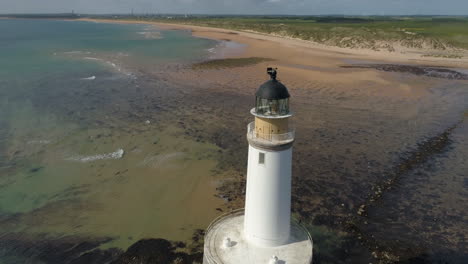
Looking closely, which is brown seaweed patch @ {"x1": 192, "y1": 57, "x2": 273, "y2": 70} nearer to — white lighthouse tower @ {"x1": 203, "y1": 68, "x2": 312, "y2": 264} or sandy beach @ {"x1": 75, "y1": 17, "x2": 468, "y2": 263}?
sandy beach @ {"x1": 75, "y1": 17, "x2": 468, "y2": 263}

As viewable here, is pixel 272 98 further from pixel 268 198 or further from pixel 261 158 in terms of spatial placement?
pixel 268 198

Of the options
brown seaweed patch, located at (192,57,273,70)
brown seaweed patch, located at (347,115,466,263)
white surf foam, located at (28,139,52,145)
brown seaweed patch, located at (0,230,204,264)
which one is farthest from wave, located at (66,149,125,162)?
brown seaweed patch, located at (192,57,273,70)

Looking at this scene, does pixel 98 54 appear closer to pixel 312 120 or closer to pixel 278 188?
pixel 312 120

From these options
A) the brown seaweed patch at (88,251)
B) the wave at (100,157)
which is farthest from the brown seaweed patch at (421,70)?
the brown seaweed patch at (88,251)

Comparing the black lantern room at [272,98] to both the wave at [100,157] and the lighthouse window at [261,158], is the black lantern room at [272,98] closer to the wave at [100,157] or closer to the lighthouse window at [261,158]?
the lighthouse window at [261,158]

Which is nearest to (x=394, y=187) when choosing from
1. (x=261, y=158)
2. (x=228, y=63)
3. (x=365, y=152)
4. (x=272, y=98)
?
(x=365, y=152)

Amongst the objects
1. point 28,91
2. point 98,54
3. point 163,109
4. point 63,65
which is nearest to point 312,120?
point 163,109
